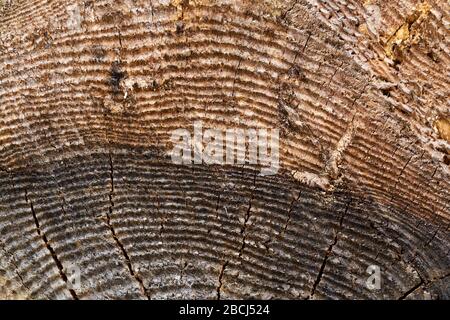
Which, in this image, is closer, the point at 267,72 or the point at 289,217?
the point at 289,217

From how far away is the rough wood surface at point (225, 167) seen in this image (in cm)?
222

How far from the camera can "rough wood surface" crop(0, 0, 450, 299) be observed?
222 cm

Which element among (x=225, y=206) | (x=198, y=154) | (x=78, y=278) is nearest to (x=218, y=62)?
(x=198, y=154)

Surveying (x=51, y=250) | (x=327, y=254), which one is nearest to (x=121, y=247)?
(x=51, y=250)

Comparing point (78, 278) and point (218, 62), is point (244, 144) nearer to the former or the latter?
point (218, 62)

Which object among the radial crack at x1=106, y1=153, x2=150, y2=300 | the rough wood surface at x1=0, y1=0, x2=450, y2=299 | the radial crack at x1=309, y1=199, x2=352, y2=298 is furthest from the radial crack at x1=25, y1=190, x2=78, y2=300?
the radial crack at x1=309, y1=199, x2=352, y2=298

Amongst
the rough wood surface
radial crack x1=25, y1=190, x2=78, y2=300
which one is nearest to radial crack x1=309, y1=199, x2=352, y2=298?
the rough wood surface

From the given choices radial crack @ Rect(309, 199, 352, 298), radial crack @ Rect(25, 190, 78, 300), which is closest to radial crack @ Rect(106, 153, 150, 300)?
radial crack @ Rect(25, 190, 78, 300)

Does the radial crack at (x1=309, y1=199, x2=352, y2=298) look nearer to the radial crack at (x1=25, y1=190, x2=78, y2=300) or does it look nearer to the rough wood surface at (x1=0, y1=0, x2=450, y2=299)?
the rough wood surface at (x1=0, y1=0, x2=450, y2=299)

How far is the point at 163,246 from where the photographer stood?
225 centimetres

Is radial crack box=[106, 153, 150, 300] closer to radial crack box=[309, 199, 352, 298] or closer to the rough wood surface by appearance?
the rough wood surface

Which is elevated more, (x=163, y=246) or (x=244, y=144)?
(x=244, y=144)
